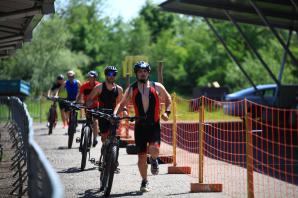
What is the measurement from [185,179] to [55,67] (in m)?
49.2

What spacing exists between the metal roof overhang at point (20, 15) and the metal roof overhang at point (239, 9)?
29.7 feet

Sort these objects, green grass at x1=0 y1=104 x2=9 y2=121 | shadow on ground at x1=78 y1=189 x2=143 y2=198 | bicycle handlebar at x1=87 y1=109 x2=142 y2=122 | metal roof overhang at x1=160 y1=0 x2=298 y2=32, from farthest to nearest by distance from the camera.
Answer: metal roof overhang at x1=160 y1=0 x2=298 y2=32 < green grass at x1=0 y1=104 x2=9 y2=121 < shadow on ground at x1=78 y1=189 x2=143 y2=198 < bicycle handlebar at x1=87 y1=109 x2=142 y2=122

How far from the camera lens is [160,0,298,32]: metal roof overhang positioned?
28031 mm

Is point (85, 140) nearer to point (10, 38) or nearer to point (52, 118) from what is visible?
point (10, 38)

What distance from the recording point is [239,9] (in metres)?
29.0

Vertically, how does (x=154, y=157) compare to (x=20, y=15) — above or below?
below

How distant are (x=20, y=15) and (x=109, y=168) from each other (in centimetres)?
529

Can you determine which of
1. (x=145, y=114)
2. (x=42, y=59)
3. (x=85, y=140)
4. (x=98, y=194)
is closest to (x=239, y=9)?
(x=85, y=140)

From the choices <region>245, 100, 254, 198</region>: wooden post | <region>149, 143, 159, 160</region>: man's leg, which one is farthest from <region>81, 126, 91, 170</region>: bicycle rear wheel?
<region>245, 100, 254, 198</region>: wooden post

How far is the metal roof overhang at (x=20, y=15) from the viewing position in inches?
604

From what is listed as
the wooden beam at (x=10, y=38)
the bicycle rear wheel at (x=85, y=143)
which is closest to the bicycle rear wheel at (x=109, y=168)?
the bicycle rear wheel at (x=85, y=143)

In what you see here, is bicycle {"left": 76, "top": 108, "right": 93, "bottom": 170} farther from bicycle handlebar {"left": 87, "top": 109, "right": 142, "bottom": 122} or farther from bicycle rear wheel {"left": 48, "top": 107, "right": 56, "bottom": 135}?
bicycle rear wheel {"left": 48, "top": 107, "right": 56, "bottom": 135}

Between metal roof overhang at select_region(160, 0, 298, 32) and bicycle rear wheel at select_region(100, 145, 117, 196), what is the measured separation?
52.7 ft

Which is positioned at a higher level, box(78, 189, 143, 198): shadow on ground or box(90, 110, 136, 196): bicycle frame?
box(90, 110, 136, 196): bicycle frame
